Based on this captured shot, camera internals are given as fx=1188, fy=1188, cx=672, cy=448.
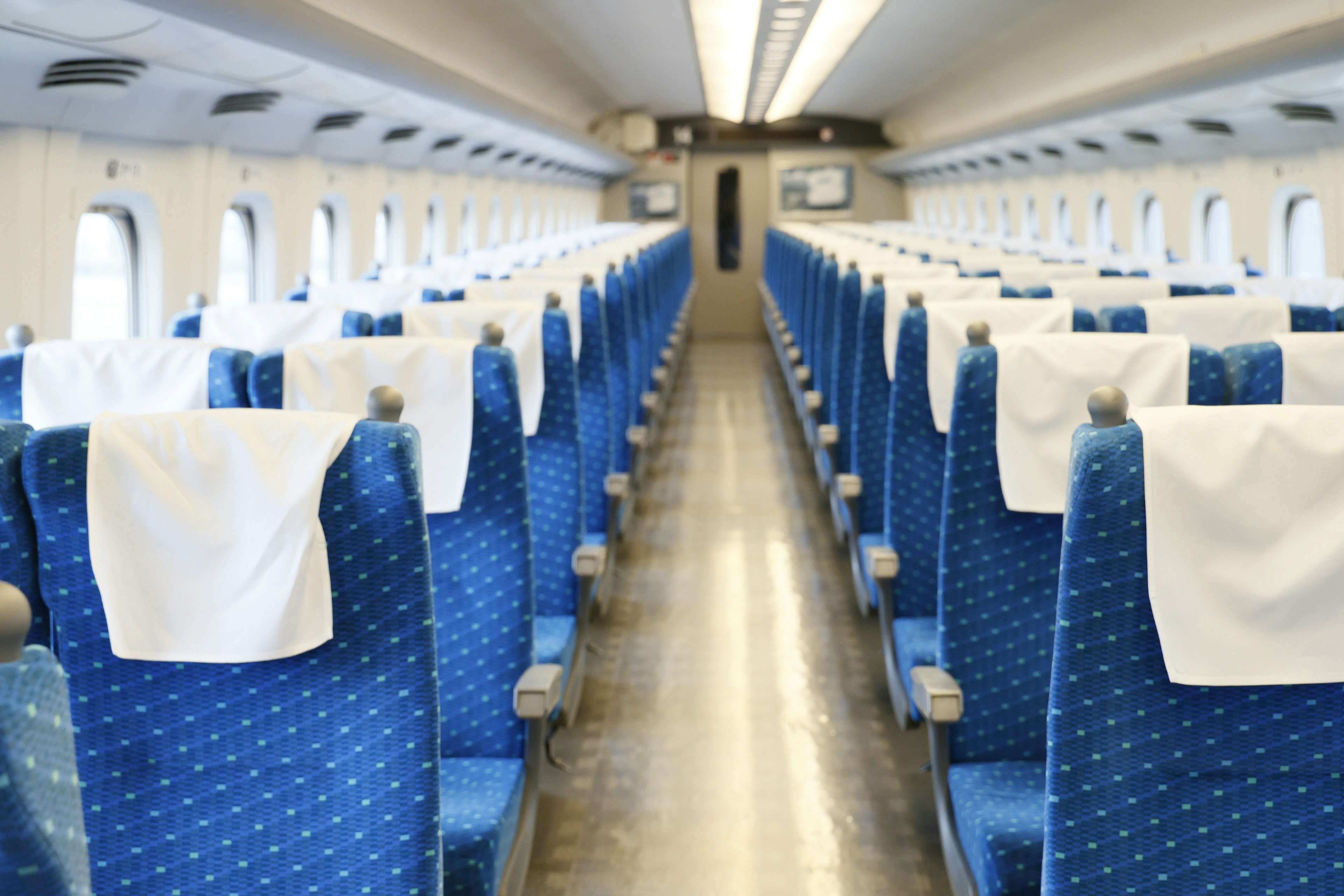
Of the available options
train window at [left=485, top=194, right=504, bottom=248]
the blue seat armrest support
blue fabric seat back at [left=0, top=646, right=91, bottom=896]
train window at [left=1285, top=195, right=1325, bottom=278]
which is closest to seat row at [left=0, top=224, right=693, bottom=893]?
blue fabric seat back at [left=0, top=646, right=91, bottom=896]

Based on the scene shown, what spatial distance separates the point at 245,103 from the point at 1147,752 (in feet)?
17.1

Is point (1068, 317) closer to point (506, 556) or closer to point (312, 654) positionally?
point (506, 556)

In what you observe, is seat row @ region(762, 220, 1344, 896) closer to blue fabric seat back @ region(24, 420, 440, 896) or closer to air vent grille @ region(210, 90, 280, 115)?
blue fabric seat back @ region(24, 420, 440, 896)

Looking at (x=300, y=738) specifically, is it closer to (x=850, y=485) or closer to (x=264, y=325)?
(x=264, y=325)

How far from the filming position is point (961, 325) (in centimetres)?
323

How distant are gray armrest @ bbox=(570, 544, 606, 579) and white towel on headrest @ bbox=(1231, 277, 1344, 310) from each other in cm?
295

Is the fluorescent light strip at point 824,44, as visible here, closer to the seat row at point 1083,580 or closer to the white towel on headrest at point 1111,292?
the white towel on headrest at point 1111,292

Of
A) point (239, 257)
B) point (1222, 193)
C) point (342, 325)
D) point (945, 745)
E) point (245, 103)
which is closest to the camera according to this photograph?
point (945, 745)

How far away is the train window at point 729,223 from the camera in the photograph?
2027cm

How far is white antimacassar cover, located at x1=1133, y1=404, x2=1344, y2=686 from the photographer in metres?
1.45

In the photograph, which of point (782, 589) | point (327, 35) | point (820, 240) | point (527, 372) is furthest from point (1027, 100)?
point (527, 372)

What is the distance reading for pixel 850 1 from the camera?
802 centimetres

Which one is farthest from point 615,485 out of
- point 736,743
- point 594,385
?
point 736,743

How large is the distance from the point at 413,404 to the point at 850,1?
21.3 feet
